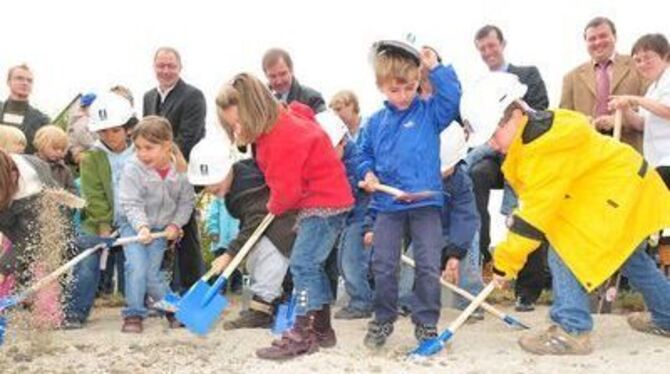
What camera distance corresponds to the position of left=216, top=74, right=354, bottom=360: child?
477 cm

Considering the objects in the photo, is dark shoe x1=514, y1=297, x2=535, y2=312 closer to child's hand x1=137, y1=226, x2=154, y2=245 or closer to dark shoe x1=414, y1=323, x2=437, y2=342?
dark shoe x1=414, y1=323, x2=437, y2=342

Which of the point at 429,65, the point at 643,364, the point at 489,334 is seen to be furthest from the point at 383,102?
the point at 643,364

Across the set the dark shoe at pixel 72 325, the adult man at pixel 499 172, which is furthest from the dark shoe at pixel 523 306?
the dark shoe at pixel 72 325

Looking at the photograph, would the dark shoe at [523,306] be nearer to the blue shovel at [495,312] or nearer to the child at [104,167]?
the blue shovel at [495,312]

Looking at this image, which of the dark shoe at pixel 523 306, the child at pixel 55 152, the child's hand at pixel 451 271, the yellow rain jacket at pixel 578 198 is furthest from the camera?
the child at pixel 55 152

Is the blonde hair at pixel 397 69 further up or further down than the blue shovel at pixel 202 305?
further up

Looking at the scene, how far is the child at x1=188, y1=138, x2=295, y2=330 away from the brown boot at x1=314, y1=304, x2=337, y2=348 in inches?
23.9

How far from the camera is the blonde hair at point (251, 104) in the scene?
15.8ft

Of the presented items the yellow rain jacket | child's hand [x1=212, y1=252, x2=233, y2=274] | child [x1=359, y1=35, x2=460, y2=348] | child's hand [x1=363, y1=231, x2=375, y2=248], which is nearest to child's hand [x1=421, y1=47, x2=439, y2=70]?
child [x1=359, y1=35, x2=460, y2=348]

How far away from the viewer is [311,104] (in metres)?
6.66

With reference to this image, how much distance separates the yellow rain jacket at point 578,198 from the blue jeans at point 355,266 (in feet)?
4.66

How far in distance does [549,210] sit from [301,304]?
142 cm

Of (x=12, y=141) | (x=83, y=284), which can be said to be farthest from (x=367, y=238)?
(x=12, y=141)

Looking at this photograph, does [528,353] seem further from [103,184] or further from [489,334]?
[103,184]
